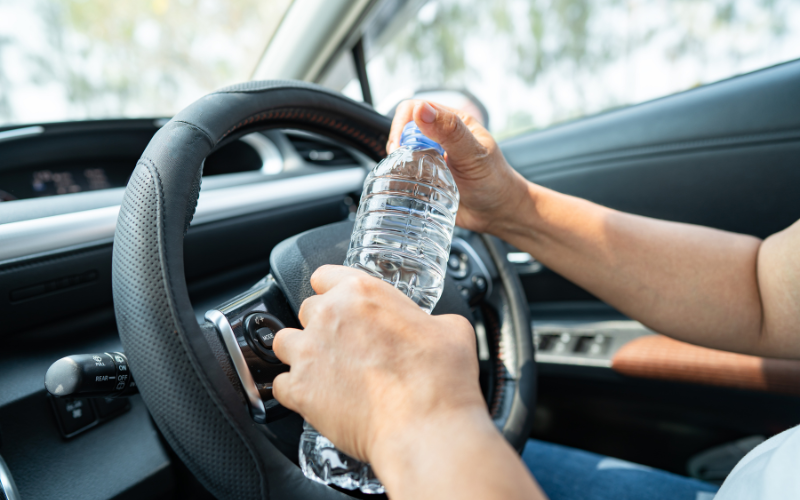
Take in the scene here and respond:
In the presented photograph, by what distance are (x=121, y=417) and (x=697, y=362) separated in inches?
51.9

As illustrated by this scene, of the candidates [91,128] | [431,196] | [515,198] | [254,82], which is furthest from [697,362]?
[91,128]

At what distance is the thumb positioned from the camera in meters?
0.77

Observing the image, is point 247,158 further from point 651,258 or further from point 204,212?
point 651,258

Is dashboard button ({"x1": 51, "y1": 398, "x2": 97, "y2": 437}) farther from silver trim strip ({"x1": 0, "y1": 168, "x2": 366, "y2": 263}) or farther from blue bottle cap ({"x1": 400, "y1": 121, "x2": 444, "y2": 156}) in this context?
blue bottle cap ({"x1": 400, "y1": 121, "x2": 444, "y2": 156})

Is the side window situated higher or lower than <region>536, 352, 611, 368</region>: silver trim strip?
higher

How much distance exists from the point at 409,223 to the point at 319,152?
1.02 m

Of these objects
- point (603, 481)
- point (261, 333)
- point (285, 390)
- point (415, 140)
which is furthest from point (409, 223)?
point (603, 481)

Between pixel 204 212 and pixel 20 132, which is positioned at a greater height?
pixel 20 132

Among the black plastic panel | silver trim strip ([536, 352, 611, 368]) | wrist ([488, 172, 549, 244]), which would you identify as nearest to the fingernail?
wrist ([488, 172, 549, 244])

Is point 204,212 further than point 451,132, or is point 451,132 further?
point 204,212

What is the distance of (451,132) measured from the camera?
0.83 m

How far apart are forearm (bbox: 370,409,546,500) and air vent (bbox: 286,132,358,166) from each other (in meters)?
1.49

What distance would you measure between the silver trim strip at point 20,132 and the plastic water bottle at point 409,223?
2.97 ft

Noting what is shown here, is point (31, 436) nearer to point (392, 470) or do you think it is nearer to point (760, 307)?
point (392, 470)
